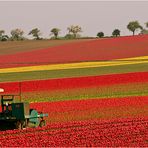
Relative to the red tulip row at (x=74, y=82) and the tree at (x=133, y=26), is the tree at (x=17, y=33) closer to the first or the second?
the tree at (x=133, y=26)

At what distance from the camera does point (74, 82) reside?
47.9 m

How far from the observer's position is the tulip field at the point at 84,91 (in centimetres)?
2083

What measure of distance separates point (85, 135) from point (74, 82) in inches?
1062

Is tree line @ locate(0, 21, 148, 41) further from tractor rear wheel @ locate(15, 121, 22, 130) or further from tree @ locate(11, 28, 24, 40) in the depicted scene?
tractor rear wheel @ locate(15, 121, 22, 130)

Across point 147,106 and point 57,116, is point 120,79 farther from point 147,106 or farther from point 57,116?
point 57,116

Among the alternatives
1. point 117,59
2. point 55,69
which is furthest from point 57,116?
point 117,59

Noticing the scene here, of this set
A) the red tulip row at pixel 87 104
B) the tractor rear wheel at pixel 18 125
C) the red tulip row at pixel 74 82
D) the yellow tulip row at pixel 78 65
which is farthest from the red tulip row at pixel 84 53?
the tractor rear wheel at pixel 18 125

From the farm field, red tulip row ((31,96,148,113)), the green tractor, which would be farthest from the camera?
the farm field

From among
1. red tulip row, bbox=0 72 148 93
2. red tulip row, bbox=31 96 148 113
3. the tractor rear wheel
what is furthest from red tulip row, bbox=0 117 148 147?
red tulip row, bbox=0 72 148 93

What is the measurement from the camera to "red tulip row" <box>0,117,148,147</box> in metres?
19.3

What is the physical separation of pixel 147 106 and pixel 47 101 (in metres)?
7.75

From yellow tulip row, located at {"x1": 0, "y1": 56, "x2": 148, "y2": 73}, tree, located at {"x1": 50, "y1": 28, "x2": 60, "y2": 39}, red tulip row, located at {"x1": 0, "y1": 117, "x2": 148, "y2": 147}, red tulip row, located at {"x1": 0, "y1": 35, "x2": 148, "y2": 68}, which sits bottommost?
red tulip row, located at {"x1": 0, "y1": 117, "x2": 148, "y2": 147}

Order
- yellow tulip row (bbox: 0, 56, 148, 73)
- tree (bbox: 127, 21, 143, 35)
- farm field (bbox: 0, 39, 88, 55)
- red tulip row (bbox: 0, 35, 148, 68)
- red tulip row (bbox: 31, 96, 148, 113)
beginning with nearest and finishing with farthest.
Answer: red tulip row (bbox: 31, 96, 148, 113) < yellow tulip row (bbox: 0, 56, 148, 73) < red tulip row (bbox: 0, 35, 148, 68) < farm field (bbox: 0, 39, 88, 55) < tree (bbox: 127, 21, 143, 35)

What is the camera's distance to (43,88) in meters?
44.2
